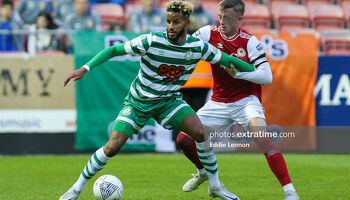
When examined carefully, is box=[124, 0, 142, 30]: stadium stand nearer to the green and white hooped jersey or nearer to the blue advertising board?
the blue advertising board

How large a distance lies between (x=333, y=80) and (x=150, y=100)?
6660 mm

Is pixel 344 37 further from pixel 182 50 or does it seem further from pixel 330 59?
pixel 182 50

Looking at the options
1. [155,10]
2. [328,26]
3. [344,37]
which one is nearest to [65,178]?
[155,10]

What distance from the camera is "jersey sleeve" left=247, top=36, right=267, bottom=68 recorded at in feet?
25.9

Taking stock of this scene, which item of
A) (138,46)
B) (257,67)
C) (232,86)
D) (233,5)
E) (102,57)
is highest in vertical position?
(233,5)

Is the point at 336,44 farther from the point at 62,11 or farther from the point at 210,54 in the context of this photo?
the point at 210,54

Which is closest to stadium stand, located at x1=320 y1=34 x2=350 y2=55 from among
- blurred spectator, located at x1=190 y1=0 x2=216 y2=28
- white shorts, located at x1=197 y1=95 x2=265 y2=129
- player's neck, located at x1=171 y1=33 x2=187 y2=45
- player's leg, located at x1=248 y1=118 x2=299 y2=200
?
blurred spectator, located at x1=190 y1=0 x2=216 y2=28

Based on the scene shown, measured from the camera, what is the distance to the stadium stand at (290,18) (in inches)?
639

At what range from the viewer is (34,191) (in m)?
8.51

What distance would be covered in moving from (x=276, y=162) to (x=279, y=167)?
66mm

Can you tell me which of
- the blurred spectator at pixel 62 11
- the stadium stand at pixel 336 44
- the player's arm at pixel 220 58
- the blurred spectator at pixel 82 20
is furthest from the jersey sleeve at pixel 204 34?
the blurred spectator at pixel 62 11

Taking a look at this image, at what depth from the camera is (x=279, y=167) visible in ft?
24.4

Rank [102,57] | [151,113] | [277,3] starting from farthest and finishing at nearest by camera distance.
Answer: [277,3] → [151,113] → [102,57]

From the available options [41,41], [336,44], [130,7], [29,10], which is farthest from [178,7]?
[130,7]
